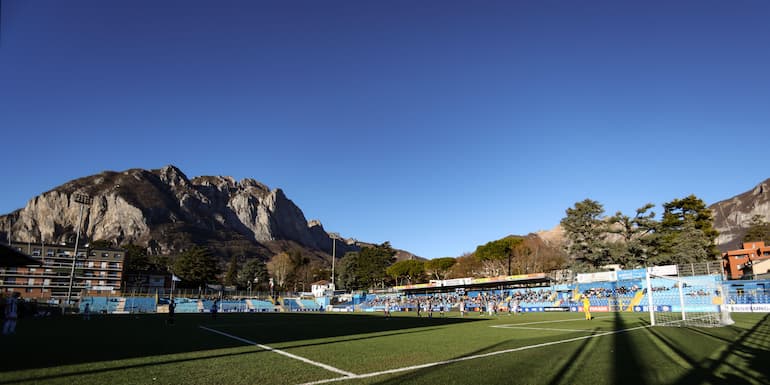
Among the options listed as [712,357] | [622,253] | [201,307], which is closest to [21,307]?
[201,307]

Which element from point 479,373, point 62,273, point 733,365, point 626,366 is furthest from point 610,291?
point 62,273

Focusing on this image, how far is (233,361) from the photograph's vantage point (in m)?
9.18

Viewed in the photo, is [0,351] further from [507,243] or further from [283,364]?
[507,243]

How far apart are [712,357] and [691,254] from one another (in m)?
59.9

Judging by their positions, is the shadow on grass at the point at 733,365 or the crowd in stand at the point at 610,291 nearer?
the shadow on grass at the point at 733,365

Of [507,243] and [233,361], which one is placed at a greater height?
[507,243]

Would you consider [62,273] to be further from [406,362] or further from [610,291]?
[406,362]

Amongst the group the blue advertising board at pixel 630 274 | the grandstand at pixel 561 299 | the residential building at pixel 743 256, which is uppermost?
the residential building at pixel 743 256

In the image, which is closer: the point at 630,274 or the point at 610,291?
the point at 610,291

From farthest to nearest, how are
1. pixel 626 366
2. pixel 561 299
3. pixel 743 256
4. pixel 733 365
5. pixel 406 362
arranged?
pixel 743 256 → pixel 561 299 → pixel 406 362 → pixel 626 366 → pixel 733 365

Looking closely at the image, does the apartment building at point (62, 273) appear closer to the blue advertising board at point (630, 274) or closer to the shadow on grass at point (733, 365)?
the blue advertising board at point (630, 274)

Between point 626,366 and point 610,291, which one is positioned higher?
point 626,366

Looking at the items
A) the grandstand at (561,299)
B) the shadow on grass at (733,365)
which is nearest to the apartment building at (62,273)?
the grandstand at (561,299)

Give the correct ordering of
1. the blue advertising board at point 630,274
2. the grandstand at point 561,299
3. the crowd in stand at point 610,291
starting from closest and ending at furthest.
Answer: the grandstand at point 561,299
the crowd in stand at point 610,291
the blue advertising board at point 630,274
